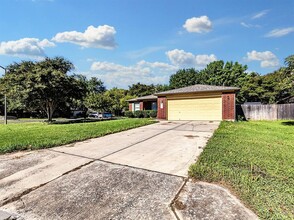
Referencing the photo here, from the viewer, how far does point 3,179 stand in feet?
11.4

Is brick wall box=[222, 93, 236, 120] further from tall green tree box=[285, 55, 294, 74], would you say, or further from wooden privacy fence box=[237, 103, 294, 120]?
tall green tree box=[285, 55, 294, 74]

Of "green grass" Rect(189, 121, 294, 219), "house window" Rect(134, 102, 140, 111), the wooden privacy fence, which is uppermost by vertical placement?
"house window" Rect(134, 102, 140, 111)

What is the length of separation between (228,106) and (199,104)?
211 cm

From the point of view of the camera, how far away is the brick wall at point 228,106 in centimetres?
1336

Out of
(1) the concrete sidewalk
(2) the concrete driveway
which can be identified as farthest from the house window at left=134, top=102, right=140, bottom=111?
(2) the concrete driveway

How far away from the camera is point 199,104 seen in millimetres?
14562

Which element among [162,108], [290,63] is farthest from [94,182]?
[290,63]

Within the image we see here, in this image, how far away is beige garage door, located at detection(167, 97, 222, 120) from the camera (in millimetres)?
13961

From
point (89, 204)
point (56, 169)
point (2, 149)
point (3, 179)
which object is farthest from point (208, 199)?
point (2, 149)

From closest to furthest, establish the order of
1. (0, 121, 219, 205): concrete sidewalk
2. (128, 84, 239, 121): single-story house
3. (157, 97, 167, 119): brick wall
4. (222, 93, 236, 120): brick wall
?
(0, 121, 219, 205): concrete sidewalk → (222, 93, 236, 120): brick wall → (128, 84, 239, 121): single-story house → (157, 97, 167, 119): brick wall

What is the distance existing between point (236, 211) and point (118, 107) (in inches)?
1254

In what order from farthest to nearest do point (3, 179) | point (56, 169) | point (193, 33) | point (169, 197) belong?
1. point (193, 33)
2. point (56, 169)
3. point (3, 179)
4. point (169, 197)

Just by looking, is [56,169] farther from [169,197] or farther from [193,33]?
[193,33]

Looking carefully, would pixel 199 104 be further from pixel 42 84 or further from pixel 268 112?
pixel 42 84
